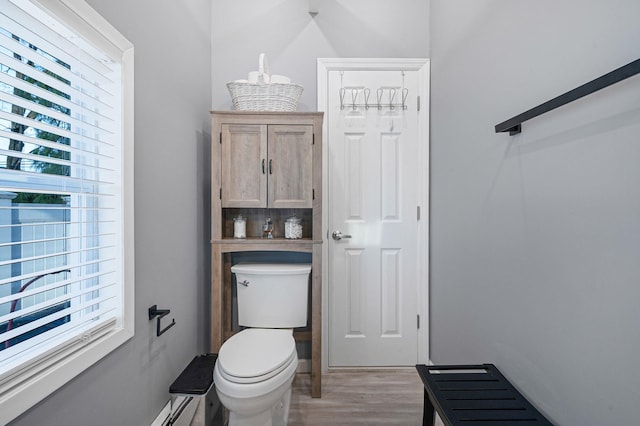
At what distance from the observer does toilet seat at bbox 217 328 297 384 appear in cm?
141

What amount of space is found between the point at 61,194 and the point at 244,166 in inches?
42.4

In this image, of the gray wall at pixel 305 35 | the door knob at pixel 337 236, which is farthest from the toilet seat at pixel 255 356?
the gray wall at pixel 305 35

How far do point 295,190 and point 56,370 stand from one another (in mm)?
1361

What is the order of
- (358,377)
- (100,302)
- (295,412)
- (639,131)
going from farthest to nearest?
(358,377) < (295,412) < (100,302) < (639,131)

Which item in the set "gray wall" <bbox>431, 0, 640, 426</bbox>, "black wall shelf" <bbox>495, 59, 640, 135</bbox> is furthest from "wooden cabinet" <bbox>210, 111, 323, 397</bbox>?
"black wall shelf" <bbox>495, 59, 640, 135</bbox>

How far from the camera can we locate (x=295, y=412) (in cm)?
186

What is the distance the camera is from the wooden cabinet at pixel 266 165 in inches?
77.0

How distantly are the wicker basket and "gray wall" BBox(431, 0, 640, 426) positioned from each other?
0.99 meters

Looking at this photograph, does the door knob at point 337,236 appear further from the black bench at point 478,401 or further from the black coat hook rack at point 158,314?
the black coat hook rack at point 158,314

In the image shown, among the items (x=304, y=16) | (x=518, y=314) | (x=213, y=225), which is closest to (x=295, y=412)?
(x=213, y=225)

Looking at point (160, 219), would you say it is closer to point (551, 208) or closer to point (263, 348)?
point (263, 348)

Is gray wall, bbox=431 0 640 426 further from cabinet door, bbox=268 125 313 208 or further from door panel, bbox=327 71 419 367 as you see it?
cabinet door, bbox=268 125 313 208

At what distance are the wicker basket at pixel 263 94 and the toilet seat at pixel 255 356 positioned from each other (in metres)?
1.33

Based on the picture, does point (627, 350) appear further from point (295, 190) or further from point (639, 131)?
point (295, 190)
